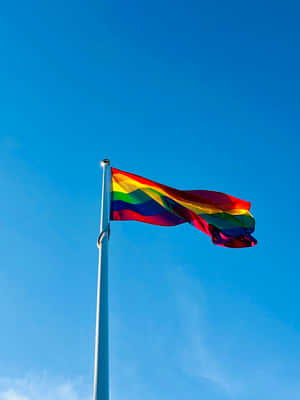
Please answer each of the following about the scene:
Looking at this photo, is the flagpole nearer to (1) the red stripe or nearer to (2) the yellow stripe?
(2) the yellow stripe

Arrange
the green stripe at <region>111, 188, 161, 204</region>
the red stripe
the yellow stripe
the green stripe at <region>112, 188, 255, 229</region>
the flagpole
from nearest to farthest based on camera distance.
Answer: the flagpole < the green stripe at <region>111, 188, 161, 204</region> < the green stripe at <region>112, 188, 255, 229</region> < the yellow stripe < the red stripe

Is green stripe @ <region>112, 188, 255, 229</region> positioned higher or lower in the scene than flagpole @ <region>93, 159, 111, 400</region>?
higher

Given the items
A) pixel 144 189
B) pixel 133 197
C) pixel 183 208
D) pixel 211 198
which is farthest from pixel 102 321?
pixel 211 198

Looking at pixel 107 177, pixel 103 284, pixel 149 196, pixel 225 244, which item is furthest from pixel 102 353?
pixel 225 244

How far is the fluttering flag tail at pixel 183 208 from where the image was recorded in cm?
1461

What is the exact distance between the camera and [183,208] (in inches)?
624

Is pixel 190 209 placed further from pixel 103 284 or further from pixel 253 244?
pixel 103 284

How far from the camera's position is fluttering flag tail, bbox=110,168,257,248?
1461cm

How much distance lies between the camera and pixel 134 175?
1538cm

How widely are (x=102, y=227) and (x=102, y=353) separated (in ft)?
12.6

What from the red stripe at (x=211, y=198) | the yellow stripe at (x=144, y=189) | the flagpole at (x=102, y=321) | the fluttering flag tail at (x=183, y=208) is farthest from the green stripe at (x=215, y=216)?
the flagpole at (x=102, y=321)

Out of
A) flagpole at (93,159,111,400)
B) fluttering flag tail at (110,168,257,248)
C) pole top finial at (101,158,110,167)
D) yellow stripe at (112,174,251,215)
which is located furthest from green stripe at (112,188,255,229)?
flagpole at (93,159,111,400)

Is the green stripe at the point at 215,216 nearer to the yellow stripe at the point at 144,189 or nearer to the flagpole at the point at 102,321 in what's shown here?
the yellow stripe at the point at 144,189

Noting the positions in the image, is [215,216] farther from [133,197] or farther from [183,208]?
[133,197]
